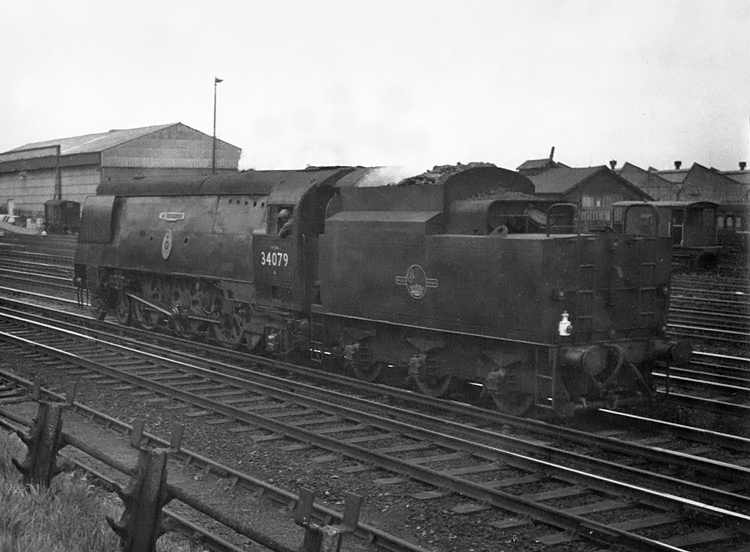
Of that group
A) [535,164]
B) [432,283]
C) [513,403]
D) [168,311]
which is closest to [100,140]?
[535,164]

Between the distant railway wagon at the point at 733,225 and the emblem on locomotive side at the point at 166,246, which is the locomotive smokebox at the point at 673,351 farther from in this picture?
the distant railway wagon at the point at 733,225

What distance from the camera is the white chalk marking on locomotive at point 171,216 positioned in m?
16.0

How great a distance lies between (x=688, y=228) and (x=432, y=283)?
2498 centimetres

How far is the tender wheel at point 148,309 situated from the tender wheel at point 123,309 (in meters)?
0.15

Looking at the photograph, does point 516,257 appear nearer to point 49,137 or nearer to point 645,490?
point 645,490

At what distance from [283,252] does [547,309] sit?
5064 millimetres

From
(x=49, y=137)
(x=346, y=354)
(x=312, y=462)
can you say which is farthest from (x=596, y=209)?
(x=49, y=137)

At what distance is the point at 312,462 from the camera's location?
8.84m

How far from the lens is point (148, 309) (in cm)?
1747

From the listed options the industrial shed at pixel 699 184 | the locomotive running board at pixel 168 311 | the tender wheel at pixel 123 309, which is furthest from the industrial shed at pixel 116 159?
the locomotive running board at pixel 168 311

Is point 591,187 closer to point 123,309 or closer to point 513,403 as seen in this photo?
point 123,309

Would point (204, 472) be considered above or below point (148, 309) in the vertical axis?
below

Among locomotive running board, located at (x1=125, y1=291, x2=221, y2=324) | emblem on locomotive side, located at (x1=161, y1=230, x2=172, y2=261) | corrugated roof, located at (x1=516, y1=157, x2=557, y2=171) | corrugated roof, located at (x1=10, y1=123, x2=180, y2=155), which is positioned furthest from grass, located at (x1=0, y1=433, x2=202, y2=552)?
corrugated roof, located at (x1=10, y1=123, x2=180, y2=155)

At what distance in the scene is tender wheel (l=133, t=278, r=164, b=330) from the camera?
17.0 metres
